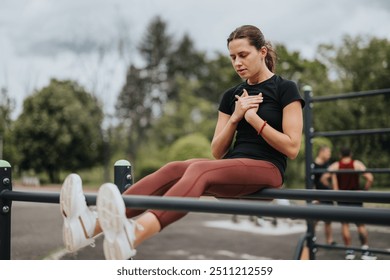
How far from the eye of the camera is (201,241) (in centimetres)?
578

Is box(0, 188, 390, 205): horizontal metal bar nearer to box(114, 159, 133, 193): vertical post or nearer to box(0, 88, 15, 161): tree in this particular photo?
box(114, 159, 133, 193): vertical post

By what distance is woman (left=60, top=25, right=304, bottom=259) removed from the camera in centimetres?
156

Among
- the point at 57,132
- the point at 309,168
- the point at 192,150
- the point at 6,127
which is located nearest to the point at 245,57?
the point at 309,168

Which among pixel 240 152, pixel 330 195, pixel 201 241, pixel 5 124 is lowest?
pixel 201 241

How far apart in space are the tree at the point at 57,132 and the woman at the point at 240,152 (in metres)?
19.3

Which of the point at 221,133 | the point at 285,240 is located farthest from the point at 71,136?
the point at 221,133

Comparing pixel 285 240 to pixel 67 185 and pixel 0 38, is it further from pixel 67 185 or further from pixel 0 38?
pixel 0 38

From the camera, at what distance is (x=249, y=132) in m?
2.07

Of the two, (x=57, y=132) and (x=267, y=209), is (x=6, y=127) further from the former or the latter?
(x=267, y=209)

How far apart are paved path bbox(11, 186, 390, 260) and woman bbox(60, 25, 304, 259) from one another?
2805 millimetres

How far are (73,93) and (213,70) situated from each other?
12115 mm

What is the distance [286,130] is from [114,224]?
→ 0.85 m

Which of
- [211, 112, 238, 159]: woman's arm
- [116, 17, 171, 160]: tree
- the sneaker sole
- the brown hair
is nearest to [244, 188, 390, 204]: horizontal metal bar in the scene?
[211, 112, 238, 159]: woman's arm

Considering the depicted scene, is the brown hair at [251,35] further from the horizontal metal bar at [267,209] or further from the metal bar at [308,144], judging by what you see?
the metal bar at [308,144]
